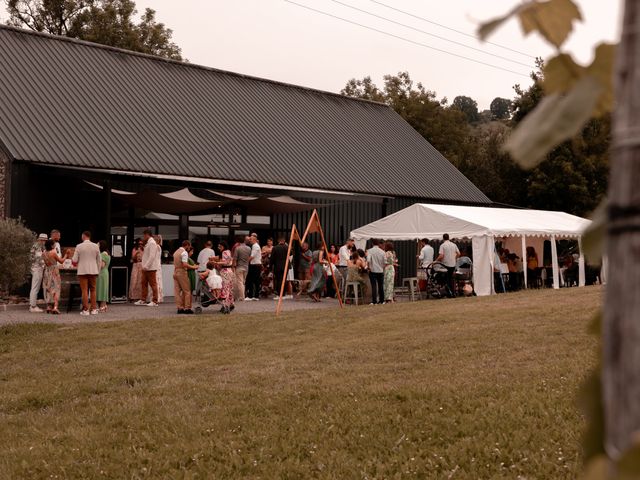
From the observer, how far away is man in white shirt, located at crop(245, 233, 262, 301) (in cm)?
2067

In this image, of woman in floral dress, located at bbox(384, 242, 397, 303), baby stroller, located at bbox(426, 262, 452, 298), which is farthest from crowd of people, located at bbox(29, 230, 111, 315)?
baby stroller, located at bbox(426, 262, 452, 298)

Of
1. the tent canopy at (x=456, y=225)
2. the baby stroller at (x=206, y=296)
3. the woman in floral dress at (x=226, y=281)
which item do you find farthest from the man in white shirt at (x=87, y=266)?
the tent canopy at (x=456, y=225)

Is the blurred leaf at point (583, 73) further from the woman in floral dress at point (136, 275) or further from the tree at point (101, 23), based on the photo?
the tree at point (101, 23)

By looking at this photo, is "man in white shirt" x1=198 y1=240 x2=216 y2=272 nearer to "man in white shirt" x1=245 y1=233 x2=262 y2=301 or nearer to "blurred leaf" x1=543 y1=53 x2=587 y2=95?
"man in white shirt" x1=245 y1=233 x2=262 y2=301

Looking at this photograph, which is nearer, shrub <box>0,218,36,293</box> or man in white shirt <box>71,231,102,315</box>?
shrub <box>0,218,36,293</box>

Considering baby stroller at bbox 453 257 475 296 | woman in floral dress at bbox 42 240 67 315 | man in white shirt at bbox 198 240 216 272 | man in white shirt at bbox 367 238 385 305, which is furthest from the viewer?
baby stroller at bbox 453 257 475 296

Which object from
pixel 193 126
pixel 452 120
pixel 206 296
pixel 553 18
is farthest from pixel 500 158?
pixel 553 18

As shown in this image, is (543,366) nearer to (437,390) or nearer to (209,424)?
(437,390)

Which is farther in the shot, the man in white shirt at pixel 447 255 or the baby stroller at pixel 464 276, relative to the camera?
the baby stroller at pixel 464 276

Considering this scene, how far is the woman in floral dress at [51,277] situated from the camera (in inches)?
642

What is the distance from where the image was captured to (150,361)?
10.2 meters

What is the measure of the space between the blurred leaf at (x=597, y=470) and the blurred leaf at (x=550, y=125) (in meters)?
0.25

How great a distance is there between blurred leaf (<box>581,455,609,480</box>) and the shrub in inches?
554

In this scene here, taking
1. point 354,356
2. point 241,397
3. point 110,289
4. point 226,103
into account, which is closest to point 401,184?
point 226,103
